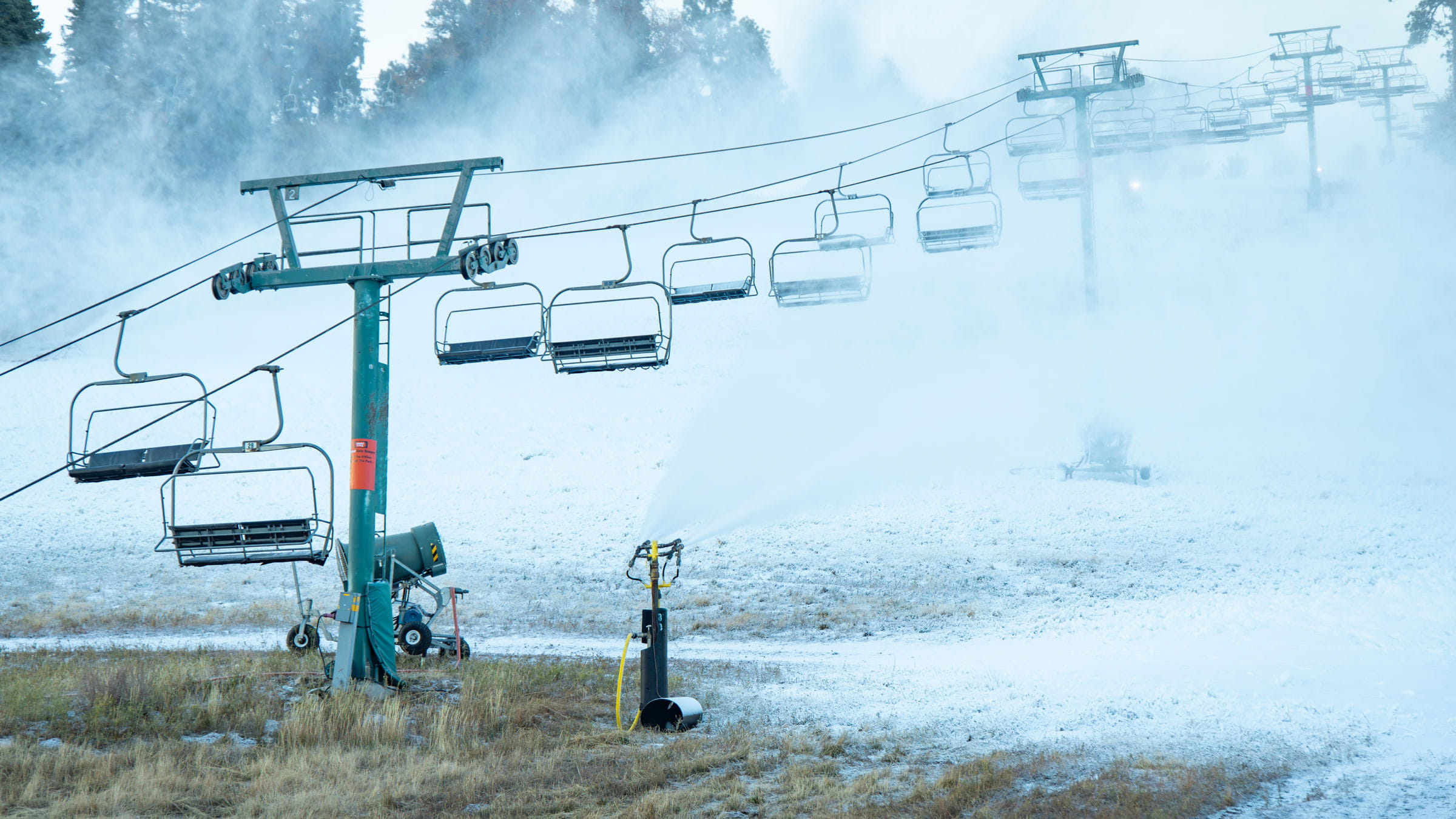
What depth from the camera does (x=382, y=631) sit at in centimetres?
1168

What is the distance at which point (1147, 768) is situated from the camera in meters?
8.73

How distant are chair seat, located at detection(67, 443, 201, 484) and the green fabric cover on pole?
2470mm

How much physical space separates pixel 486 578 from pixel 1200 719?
1604 cm

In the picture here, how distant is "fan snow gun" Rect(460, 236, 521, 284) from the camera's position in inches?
456

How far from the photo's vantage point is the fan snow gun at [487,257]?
11.6 metres

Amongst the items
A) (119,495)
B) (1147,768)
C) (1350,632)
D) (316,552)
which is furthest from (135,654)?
(119,495)

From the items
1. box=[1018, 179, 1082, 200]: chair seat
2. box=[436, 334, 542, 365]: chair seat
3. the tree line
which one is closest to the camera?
box=[436, 334, 542, 365]: chair seat

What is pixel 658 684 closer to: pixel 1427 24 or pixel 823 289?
pixel 823 289

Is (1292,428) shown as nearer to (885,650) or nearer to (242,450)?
(885,650)

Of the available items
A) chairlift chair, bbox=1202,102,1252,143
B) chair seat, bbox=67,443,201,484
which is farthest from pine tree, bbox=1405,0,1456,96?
chair seat, bbox=67,443,201,484

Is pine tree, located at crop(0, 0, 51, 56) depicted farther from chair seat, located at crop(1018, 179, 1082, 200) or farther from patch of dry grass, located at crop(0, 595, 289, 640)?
chair seat, located at crop(1018, 179, 1082, 200)

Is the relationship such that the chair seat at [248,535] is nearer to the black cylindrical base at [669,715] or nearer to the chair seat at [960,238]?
the black cylindrical base at [669,715]

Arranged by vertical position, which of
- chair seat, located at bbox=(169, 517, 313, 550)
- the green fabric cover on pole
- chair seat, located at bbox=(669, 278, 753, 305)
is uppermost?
chair seat, located at bbox=(669, 278, 753, 305)

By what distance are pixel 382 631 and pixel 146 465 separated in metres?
3.18
